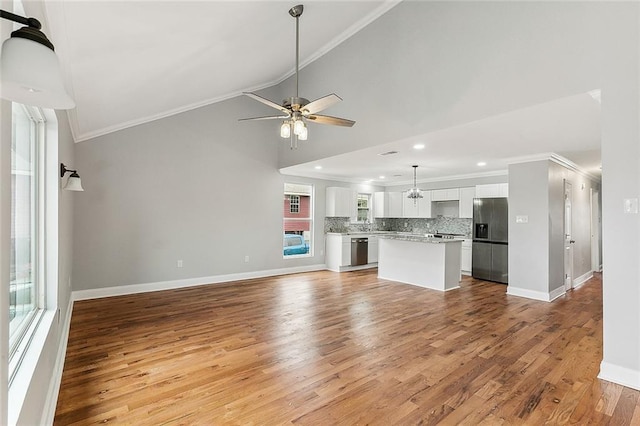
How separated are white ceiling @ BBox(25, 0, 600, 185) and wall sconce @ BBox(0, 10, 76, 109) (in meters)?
0.99

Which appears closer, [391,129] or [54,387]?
[54,387]

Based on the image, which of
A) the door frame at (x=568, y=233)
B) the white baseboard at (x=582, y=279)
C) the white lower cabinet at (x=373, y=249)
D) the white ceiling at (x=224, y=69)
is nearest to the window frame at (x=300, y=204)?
the white ceiling at (x=224, y=69)

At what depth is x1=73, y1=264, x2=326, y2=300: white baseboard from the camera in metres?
4.97

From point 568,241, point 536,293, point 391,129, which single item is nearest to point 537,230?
point 536,293

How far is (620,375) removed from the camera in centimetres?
260

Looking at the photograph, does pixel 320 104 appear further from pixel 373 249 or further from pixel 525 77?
pixel 373 249

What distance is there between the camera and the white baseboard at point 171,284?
4.97 m

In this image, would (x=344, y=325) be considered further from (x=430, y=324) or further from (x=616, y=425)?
(x=616, y=425)

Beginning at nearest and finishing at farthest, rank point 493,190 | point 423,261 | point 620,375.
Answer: point 620,375 → point 423,261 → point 493,190

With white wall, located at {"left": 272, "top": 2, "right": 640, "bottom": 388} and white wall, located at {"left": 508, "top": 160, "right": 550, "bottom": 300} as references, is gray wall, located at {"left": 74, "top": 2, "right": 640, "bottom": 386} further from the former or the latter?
white wall, located at {"left": 508, "top": 160, "right": 550, "bottom": 300}

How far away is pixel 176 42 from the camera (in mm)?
3148

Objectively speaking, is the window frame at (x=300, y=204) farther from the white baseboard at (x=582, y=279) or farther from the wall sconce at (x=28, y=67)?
the wall sconce at (x=28, y=67)

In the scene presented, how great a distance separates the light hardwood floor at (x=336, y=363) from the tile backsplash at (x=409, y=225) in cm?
321

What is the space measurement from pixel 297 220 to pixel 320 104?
15.5 ft
